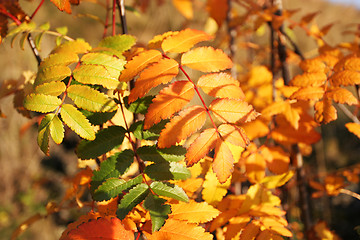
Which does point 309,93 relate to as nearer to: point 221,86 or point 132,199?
point 221,86

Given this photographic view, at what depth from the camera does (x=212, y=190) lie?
0.82 meters

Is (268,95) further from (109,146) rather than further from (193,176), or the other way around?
(109,146)

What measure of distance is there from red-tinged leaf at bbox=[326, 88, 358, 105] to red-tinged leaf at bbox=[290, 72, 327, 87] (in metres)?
0.05

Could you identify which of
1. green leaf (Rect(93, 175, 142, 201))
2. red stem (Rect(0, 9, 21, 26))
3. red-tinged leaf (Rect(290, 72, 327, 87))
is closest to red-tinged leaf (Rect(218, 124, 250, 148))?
green leaf (Rect(93, 175, 142, 201))

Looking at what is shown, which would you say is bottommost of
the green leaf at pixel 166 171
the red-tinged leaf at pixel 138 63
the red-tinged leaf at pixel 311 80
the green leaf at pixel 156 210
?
the green leaf at pixel 156 210

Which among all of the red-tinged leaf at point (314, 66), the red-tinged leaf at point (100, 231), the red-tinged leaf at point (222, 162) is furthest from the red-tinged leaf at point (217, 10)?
the red-tinged leaf at point (100, 231)

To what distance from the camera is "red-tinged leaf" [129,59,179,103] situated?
2.00 feet

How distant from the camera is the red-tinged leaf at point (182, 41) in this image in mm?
700

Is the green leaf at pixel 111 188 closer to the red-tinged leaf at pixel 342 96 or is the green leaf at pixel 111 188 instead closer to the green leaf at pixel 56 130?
the green leaf at pixel 56 130

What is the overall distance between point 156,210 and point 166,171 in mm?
109

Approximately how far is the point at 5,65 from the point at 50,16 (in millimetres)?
2019

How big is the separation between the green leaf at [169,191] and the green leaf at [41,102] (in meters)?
0.29

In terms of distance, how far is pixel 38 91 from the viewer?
0.65m

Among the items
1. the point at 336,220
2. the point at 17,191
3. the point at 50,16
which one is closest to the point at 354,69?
the point at 336,220
